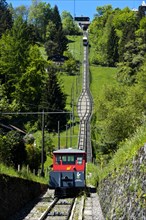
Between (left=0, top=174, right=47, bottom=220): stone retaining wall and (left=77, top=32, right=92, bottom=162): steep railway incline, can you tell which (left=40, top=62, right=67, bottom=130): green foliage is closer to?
(left=77, top=32, right=92, bottom=162): steep railway incline

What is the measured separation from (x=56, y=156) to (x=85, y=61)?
115 metres

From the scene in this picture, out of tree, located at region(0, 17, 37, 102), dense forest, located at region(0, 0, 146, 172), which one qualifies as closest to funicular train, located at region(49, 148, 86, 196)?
dense forest, located at region(0, 0, 146, 172)

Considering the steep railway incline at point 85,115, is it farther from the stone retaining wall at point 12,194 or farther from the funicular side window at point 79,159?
the stone retaining wall at point 12,194

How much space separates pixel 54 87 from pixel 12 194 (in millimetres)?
78292

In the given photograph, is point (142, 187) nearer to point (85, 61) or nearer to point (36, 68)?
point (36, 68)

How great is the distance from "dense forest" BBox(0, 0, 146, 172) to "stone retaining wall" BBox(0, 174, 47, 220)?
518 cm

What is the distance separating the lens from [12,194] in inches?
734

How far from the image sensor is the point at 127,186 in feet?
35.5

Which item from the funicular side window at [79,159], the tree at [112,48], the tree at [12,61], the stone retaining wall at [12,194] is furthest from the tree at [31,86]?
the stone retaining wall at [12,194]

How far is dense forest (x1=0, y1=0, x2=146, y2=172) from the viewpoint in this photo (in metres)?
55.7

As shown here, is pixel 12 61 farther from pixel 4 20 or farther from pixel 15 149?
pixel 15 149

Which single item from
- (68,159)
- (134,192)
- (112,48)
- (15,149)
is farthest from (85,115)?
(134,192)

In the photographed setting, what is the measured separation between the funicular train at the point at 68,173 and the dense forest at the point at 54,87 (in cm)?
362

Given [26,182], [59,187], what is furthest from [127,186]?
[59,187]
